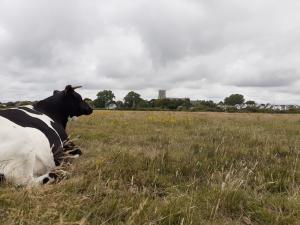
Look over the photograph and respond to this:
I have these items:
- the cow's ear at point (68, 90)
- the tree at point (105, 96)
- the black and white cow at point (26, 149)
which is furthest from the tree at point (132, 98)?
the black and white cow at point (26, 149)

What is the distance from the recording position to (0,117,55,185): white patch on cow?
177 inches

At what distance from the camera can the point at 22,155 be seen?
4625 mm

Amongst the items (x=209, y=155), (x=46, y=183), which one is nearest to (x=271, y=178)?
(x=209, y=155)

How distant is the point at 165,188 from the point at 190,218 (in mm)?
1130

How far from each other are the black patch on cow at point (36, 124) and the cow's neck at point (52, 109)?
1846mm

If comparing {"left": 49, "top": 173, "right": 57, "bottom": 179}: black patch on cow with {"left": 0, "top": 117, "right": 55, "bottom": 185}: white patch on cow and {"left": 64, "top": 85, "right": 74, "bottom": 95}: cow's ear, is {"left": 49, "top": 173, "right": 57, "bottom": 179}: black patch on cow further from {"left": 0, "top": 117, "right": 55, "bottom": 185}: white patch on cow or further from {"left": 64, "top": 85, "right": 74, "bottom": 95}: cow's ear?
{"left": 64, "top": 85, "right": 74, "bottom": 95}: cow's ear

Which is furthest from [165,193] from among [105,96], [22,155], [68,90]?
[105,96]

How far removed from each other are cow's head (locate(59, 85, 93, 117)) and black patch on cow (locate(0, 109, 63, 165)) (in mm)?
2764

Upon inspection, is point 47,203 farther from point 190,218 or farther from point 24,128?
point 24,128

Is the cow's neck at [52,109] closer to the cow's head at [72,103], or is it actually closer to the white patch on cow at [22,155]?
the cow's head at [72,103]

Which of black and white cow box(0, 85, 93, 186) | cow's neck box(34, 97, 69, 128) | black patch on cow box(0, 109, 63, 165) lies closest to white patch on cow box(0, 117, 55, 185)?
black and white cow box(0, 85, 93, 186)

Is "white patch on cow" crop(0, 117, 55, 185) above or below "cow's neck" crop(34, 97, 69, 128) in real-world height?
below

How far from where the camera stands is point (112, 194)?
396cm

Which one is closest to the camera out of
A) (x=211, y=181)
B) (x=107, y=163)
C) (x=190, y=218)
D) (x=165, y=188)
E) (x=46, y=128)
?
(x=190, y=218)
